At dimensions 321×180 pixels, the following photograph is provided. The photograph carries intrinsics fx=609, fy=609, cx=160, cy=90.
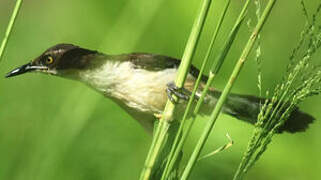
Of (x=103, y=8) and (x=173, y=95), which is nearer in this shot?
(x=173, y=95)

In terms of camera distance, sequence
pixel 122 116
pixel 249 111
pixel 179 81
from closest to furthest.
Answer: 1. pixel 179 81
2. pixel 249 111
3. pixel 122 116

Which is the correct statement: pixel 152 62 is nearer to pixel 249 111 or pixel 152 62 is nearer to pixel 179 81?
pixel 249 111

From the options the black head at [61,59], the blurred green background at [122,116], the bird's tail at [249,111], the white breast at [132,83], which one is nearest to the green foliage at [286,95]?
the bird's tail at [249,111]

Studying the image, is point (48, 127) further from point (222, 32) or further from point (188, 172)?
point (188, 172)

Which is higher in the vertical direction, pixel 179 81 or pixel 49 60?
pixel 179 81

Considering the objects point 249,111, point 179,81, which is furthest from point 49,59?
point 179,81

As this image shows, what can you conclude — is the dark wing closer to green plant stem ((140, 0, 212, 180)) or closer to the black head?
the black head

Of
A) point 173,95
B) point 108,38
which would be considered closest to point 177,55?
point 108,38

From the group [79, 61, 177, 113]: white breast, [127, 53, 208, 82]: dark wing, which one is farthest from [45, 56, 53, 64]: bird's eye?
[127, 53, 208, 82]: dark wing
